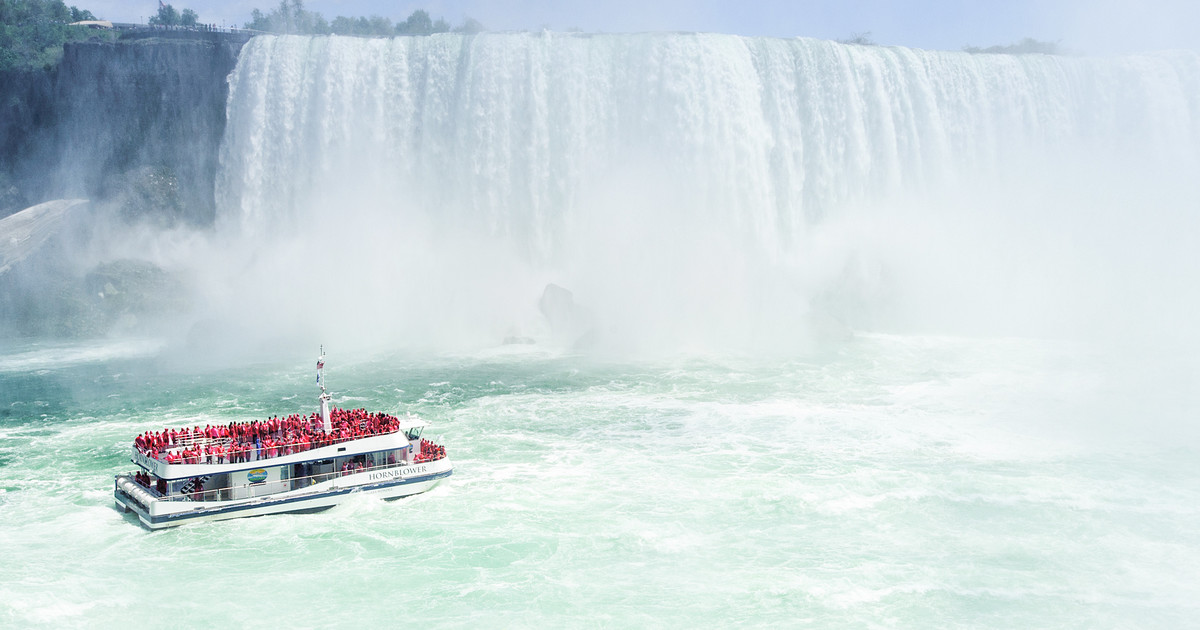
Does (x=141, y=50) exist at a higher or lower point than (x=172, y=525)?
higher

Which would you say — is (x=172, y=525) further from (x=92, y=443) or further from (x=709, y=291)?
(x=709, y=291)

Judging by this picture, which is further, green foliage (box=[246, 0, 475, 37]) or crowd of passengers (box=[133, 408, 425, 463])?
green foliage (box=[246, 0, 475, 37])

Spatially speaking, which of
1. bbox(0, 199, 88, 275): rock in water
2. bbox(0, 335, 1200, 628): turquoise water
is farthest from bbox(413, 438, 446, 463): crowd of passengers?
bbox(0, 199, 88, 275): rock in water

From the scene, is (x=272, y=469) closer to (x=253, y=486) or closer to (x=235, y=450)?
(x=253, y=486)

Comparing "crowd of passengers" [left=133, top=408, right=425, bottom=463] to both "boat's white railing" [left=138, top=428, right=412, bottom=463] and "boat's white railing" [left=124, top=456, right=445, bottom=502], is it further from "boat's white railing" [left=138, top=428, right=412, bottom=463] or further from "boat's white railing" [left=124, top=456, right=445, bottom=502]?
"boat's white railing" [left=124, top=456, right=445, bottom=502]

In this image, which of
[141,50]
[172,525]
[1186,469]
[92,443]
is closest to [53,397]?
[92,443]

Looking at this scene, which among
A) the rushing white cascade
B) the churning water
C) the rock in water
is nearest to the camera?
the churning water
